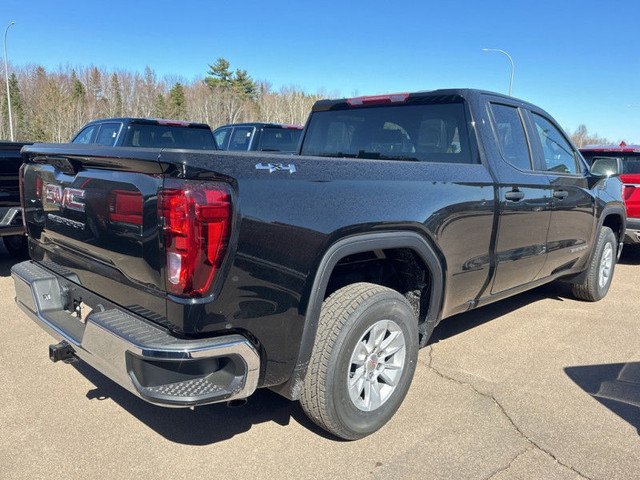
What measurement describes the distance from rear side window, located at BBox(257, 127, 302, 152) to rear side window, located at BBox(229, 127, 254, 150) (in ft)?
1.09

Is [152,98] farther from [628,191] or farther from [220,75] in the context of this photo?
[628,191]

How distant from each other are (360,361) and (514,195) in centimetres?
177

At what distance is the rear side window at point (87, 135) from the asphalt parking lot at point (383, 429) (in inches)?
236

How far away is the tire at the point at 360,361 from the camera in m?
2.54

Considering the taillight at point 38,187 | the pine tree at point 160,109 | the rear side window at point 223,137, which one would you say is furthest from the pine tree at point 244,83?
the taillight at point 38,187

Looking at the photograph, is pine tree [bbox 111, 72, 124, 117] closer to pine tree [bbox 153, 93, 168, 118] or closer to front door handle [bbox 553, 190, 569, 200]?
pine tree [bbox 153, 93, 168, 118]

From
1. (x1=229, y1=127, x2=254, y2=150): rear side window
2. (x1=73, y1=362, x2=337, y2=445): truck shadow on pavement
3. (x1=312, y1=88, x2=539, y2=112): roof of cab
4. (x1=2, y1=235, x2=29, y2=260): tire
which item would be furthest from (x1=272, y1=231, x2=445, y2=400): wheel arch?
(x1=229, y1=127, x2=254, y2=150): rear side window

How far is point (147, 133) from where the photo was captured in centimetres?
870

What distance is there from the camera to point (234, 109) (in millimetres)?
63000

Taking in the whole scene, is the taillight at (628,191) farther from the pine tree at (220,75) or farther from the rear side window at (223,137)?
the pine tree at (220,75)

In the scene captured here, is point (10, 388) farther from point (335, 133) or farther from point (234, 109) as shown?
point (234, 109)

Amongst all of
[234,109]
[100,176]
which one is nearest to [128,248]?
[100,176]

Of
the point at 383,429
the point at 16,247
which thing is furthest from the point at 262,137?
the point at 383,429

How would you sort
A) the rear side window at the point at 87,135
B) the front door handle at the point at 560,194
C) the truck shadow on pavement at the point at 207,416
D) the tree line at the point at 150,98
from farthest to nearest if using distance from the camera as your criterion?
1. the tree line at the point at 150,98
2. the rear side window at the point at 87,135
3. the front door handle at the point at 560,194
4. the truck shadow on pavement at the point at 207,416
